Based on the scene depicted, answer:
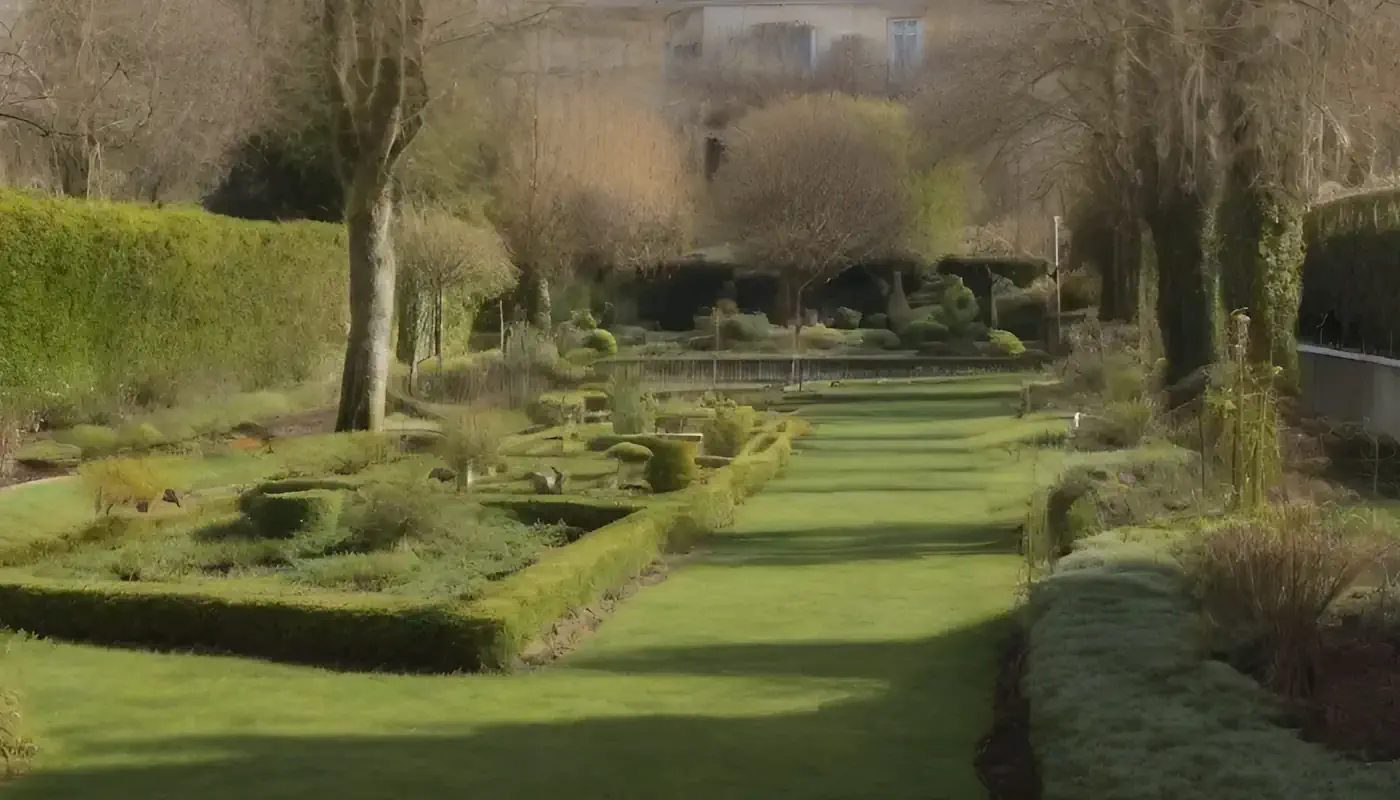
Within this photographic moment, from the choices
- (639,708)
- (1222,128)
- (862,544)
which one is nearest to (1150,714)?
(639,708)

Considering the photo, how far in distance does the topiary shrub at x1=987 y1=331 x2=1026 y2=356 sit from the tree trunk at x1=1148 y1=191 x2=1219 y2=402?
18150 mm

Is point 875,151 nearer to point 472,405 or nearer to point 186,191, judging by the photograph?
point 186,191

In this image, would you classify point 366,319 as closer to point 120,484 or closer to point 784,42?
point 120,484

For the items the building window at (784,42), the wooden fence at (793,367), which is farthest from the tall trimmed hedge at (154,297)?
the building window at (784,42)

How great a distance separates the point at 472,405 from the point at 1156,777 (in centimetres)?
1680

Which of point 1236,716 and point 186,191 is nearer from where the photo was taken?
point 1236,716

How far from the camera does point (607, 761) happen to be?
6285 millimetres

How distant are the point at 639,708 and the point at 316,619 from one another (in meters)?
2.08

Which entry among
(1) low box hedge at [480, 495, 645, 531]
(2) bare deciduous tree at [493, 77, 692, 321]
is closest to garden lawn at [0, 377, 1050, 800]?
(1) low box hedge at [480, 495, 645, 531]

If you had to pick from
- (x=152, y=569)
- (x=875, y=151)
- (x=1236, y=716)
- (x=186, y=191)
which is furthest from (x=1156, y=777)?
(x=875, y=151)

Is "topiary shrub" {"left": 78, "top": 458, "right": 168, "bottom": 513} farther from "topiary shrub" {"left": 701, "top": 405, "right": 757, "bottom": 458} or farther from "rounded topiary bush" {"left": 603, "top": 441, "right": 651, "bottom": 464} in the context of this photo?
"topiary shrub" {"left": 701, "top": 405, "right": 757, "bottom": 458}

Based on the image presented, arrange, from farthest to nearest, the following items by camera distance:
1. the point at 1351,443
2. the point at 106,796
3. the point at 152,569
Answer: the point at 1351,443, the point at 152,569, the point at 106,796

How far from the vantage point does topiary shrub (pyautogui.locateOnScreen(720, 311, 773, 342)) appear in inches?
1483

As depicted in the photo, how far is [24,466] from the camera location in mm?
13578
